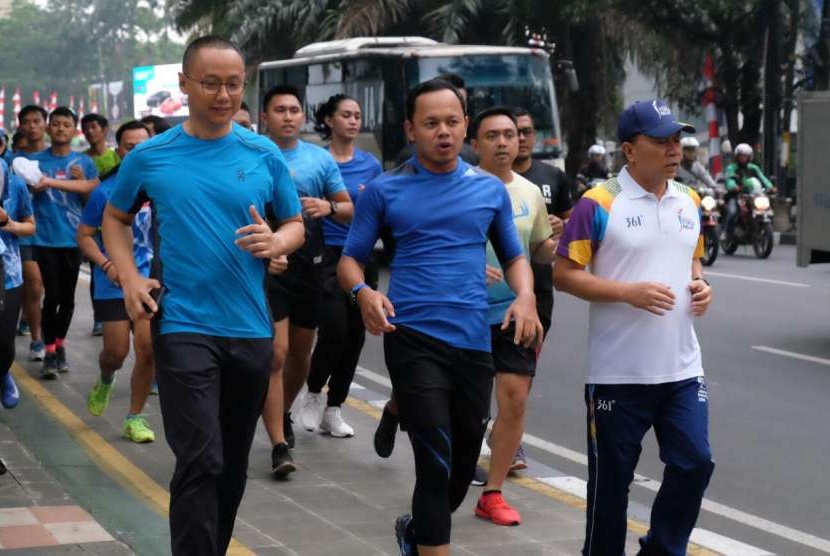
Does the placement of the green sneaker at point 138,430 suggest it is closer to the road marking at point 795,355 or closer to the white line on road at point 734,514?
the white line on road at point 734,514

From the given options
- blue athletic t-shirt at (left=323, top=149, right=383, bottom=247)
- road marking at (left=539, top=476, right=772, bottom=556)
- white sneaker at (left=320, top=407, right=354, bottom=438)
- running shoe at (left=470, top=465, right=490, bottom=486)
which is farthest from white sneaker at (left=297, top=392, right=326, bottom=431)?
road marking at (left=539, top=476, right=772, bottom=556)

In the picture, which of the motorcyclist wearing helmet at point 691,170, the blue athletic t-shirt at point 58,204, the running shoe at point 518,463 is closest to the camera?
→ the running shoe at point 518,463

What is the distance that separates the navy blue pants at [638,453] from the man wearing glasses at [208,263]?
1158mm

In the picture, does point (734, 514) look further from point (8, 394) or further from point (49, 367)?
point (49, 367)

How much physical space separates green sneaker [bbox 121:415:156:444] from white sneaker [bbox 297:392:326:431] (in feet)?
2.77

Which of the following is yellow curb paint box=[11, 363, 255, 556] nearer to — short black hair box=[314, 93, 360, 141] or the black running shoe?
the black running shoe

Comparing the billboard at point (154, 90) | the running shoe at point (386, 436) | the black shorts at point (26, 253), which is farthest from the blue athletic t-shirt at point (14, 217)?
the billboard at point (154, 90)

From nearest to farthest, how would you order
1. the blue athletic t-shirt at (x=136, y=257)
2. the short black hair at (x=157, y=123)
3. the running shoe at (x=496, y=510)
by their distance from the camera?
1. the running shoe at (x=496, y=510)
2. the blue athletic t-shirt at (x=136, y=257)
3. the short black hair at (x=157, y=123)

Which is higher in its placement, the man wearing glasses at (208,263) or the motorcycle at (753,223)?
the man wearing glasses at (208,263)

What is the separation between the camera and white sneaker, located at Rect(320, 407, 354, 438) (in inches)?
348

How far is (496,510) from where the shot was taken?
6.86 metres

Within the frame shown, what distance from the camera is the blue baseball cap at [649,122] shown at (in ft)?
17.5

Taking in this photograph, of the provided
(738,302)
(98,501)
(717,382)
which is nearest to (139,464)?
(98,501)

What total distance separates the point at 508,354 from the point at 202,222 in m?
2.33
